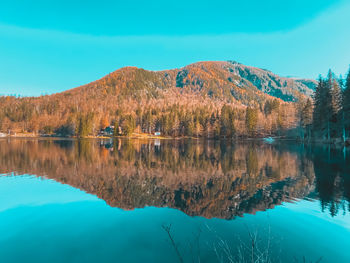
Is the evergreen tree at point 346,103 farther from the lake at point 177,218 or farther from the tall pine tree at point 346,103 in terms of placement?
the lake at point 177,218

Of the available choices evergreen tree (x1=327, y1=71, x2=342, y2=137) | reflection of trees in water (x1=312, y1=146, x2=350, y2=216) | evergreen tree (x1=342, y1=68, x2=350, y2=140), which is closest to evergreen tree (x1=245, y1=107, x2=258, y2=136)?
evergreen tree (x1=327, y1=71, x2=342, y2=137)

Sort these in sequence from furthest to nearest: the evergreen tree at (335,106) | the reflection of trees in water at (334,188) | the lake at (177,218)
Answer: the evergreen tree at (335,106) < the reflection of trees in water at (334,188) < the lake at (177,218)

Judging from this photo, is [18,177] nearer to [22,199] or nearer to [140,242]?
[22,199]

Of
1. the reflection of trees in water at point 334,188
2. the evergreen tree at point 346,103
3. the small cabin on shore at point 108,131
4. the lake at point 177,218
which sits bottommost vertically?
the lake at point 177,218

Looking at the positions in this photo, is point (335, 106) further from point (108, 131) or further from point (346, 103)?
point (108, 131)

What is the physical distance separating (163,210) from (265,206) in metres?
7.53

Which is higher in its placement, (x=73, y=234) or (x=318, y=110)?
(x=318, y=110)

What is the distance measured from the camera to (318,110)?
64.6 meters

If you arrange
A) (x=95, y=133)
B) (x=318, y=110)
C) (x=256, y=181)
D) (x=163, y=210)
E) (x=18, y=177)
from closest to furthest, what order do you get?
(x=163, y=210), (x=256, y=181), (x=18, y=177), (x=318, y=110), (x=95, y=133)

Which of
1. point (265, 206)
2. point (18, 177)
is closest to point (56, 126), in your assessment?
point (18, 177)

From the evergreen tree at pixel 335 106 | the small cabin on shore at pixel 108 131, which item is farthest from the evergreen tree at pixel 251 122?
the small cabin on shore at pixel 108 131

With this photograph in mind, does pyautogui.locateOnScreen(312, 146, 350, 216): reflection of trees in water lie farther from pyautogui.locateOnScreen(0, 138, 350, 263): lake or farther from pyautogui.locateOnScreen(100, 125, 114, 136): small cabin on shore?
pyautogui.locateOnScreen(100, 125, 114, 136): small cabin on shore

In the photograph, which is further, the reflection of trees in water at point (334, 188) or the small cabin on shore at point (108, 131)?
the small cabin on shore at point (108, 131)

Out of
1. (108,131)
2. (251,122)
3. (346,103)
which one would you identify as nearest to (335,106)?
(346,103)
